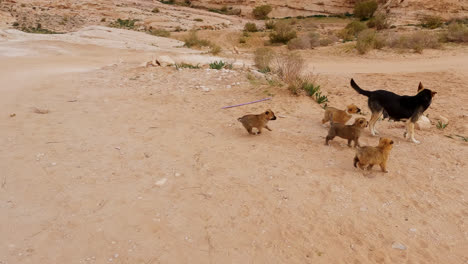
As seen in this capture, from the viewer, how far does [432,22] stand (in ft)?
92.5

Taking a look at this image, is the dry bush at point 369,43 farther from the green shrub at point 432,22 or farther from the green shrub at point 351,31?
the green shrub at point 432,22

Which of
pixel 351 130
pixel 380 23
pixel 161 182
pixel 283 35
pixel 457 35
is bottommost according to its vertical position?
pixel 283 35

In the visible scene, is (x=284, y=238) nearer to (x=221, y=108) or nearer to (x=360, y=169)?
(x=360, y=169)

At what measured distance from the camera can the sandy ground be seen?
10.3ft

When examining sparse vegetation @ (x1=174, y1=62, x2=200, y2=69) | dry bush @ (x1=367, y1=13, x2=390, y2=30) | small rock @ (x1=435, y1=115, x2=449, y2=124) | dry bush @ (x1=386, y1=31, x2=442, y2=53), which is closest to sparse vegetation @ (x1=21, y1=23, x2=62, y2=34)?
sparse vegetation @ (x1=174, y1=62, x2=200, y2=69)

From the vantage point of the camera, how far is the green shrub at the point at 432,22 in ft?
90.7

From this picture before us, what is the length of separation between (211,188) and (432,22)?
→ 105 ft

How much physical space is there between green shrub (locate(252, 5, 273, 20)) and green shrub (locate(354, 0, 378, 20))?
1247cm

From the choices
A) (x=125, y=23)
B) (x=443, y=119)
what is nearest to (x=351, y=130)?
(x=443, y=119)

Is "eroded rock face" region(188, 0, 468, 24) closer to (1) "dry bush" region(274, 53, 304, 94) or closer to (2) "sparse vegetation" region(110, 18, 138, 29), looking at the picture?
(2) "sparse vegetation" region(110, 18, 138, 29)

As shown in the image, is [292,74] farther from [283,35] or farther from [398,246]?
[283,35]

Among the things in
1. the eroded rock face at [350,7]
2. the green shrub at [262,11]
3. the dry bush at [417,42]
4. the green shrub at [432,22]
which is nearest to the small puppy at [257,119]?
the dry bush at [417,42]

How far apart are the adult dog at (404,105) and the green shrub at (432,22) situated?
27.2 metres

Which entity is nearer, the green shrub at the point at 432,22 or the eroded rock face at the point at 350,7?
the green shrub at the point at 432,22
